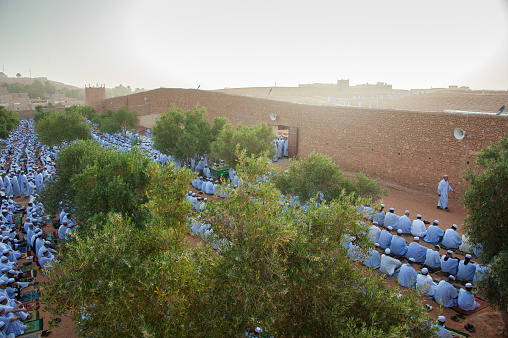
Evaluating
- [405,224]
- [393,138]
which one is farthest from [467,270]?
[393,138]

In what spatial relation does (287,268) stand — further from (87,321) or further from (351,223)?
(87,321)

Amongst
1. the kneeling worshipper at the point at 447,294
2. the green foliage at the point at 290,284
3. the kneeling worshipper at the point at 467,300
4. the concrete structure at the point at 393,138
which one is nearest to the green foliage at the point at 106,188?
the green foliage at the point at 290,284

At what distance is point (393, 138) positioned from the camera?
16.5 meters

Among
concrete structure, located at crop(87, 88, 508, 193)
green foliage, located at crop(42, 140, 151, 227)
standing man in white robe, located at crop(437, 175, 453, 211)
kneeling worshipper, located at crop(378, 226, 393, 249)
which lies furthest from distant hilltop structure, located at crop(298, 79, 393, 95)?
green foliage, located at crop(42, 140, 151, 227)

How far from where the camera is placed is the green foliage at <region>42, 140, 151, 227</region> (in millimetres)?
7680

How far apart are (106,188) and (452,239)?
1030 cm

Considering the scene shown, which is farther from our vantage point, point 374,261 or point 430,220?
point 430,220

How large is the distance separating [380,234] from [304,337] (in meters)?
7.13

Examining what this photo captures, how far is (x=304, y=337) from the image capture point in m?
4.16

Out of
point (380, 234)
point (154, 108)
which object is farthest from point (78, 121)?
point (380, 234)

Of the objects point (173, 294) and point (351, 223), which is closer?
point (173, 294)

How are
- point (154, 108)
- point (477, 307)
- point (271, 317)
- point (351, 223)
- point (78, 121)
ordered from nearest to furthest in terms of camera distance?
1. point (271, 317)
2. point (351, 223)
3. point (477, 307)
4. point (78, 121)
5. point (154, 108)

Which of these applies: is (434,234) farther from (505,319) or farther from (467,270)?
(505,319)

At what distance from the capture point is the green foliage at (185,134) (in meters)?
16.6
